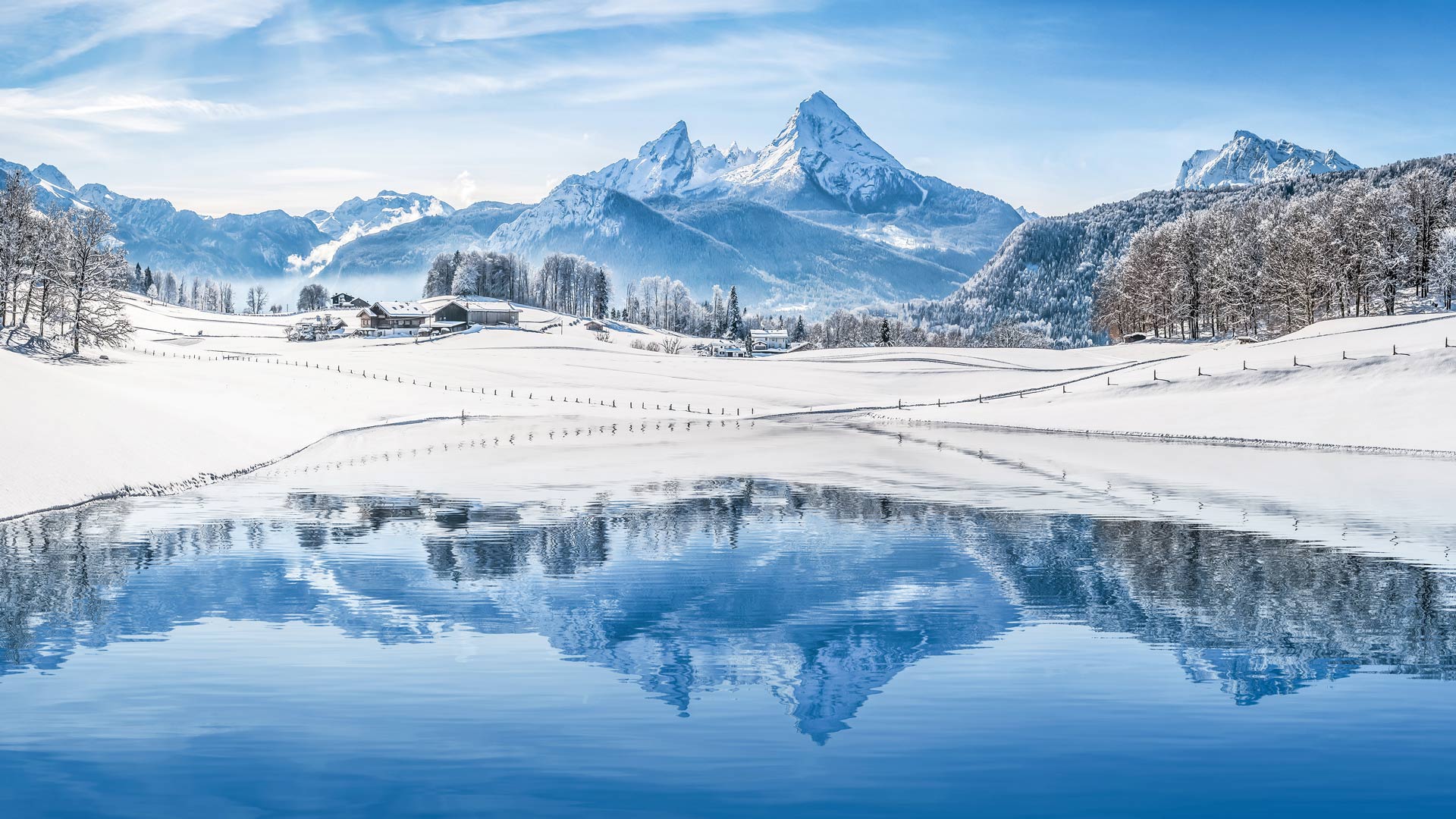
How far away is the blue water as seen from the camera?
14.0 m

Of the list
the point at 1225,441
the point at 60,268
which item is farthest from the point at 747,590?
the point at 60,268

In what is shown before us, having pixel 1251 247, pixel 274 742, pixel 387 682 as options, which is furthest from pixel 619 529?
pixel 1251 247

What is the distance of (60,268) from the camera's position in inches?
3959

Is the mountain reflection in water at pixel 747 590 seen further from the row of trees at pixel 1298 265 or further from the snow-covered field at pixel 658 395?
the row of trees at pixel 1298 265

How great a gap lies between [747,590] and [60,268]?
96.5 metres

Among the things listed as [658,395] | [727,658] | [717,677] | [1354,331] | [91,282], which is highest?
[91,282]

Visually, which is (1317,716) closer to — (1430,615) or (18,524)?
(1430,615)

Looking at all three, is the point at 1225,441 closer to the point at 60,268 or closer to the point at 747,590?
the point at 747,590

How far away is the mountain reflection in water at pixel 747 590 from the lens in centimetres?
2002

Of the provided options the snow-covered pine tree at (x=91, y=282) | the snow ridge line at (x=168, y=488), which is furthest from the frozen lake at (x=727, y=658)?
the snow-covered pine tree at (x=91, y=282)

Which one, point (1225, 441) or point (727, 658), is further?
point (1225, 441)

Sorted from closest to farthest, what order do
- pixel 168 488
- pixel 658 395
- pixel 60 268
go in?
pixel 168 488
pixel 60 268
pixel 658 395

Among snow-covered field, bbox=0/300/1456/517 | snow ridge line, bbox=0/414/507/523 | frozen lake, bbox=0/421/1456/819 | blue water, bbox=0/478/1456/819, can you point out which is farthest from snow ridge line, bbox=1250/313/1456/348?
snow ridge line, bbox=0/414/507/523

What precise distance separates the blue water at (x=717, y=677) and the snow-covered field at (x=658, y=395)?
1582cm
